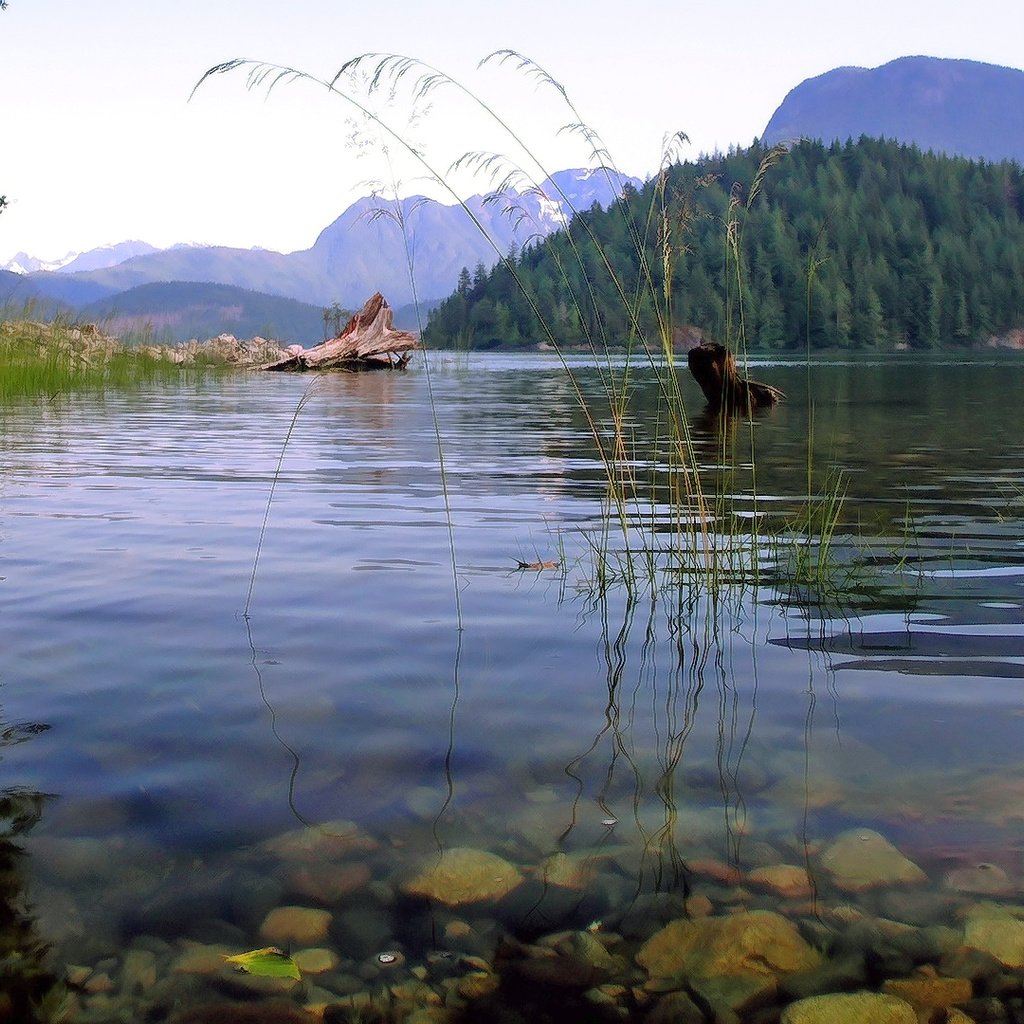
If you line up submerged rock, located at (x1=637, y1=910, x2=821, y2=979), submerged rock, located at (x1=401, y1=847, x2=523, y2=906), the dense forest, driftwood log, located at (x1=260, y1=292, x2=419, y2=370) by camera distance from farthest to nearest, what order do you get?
the dense forest → driftwood log, located at (x1=260, y1=292, x2=419, y2=370) → submerged rock, located at (x1=401, y1=847, x2=523, y2=906) → submerged rock, located at (x1=637, y1=910, x2=821, y2=979)

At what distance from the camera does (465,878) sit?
2.05 m

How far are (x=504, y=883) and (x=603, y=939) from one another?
0.25 meters

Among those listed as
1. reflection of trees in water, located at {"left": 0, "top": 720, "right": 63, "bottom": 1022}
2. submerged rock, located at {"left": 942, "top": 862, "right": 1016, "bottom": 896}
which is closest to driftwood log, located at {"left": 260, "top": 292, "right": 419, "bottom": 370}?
reflection of trees in water, located at {"left": 0, "top": 720, "right": 63, "bottom": 1022}

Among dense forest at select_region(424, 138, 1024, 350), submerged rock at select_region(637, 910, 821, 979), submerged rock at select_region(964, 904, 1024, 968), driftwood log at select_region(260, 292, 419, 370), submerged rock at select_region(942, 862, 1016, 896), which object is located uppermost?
dense forest at select_region(424, 138, 1024, 350)

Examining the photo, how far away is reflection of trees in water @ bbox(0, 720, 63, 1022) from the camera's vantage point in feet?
5.48

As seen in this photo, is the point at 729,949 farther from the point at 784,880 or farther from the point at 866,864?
the point at 866,864

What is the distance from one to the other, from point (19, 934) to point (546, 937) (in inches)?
33.9

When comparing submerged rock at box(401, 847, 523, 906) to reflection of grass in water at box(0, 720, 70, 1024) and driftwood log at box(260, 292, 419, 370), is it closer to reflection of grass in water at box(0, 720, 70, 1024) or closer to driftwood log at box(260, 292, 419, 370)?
reflection of grass in water at box(0, 720, 70, 1024)

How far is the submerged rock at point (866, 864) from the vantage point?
2035 mm

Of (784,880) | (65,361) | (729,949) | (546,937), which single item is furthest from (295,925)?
(65,361)

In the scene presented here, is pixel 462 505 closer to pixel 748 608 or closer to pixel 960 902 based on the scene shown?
pixel 748 608

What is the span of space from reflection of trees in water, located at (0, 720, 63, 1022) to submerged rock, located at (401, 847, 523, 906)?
60cm

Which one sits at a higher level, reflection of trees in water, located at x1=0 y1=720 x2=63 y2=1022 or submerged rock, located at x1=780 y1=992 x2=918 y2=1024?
reflection of trees in water, located at x1=0 y1=720 x2=63 y2=1022

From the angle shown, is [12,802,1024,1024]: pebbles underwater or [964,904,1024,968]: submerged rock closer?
[12,802,1024,1024]: pebbles underwater
